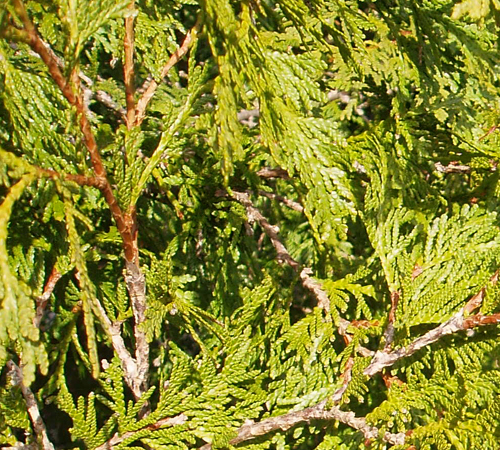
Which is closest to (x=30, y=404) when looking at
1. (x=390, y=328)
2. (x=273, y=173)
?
(x=390, y=328)

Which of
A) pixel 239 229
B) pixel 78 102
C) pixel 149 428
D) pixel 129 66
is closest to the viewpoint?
pixel 78 102

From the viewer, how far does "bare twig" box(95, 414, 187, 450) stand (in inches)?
58.7

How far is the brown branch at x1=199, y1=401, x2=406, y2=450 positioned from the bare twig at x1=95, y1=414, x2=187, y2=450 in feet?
0.31

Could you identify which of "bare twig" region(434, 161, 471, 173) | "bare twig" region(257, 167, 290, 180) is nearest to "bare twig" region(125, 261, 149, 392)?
"bare twig" region(257, 167, 290, 180)

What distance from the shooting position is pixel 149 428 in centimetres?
155

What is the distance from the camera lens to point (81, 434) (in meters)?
1.47

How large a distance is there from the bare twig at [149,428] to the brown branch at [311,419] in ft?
0.31

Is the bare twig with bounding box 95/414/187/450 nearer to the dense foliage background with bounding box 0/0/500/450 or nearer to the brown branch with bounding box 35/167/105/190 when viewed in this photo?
the dense foliage background with bounding box 0/0/500/450

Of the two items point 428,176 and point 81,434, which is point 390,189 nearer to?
point 428,176

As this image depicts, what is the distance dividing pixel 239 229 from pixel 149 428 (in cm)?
66

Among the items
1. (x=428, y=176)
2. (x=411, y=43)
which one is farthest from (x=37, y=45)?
(x=428, y=176)

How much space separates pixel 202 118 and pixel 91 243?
23.8 inches

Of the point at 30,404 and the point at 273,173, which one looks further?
the point at 273,173

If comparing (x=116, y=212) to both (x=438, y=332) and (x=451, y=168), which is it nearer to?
(x=438, y=332)
